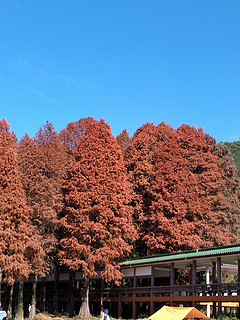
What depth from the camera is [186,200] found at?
3594 centimetres

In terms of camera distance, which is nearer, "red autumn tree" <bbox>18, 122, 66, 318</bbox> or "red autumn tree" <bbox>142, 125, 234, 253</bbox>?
"red autumn tree" <bbox>18, 122, 66, 318</bbox>

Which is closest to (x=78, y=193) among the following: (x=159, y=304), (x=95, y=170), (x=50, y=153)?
(x=95, y=170)

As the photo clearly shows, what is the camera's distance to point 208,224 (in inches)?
1414

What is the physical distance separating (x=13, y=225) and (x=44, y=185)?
4.75 metres

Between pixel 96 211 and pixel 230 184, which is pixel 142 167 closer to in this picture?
pixel 96 211

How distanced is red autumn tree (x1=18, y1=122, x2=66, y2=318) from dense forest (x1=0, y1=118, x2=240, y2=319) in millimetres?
78

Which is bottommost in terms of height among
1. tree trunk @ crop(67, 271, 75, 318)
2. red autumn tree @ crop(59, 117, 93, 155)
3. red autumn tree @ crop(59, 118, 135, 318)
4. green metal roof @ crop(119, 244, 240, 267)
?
tree trunk @ crop(67, 271, 75, 318)

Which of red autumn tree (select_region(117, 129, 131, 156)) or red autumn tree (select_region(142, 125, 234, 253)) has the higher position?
red autumn tree (select_region(117, 129, 131, 156))

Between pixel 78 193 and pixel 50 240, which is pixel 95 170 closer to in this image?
pixel 78 193

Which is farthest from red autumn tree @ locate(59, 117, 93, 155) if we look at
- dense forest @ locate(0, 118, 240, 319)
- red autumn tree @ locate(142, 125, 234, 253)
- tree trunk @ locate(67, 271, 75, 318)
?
tree trunk @ locate(67, 271, 75, 318)

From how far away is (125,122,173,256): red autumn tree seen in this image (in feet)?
124

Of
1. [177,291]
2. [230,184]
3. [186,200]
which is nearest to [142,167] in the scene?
[186,200]

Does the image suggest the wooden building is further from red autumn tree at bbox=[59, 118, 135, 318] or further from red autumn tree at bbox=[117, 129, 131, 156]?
red autumn tree at bbox=[117, 129, 131, 156]

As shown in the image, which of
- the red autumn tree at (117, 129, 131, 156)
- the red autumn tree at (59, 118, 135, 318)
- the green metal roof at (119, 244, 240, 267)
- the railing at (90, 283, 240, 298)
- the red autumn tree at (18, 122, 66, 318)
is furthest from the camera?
the red autumn tree at (117, 129, 131, 156)
